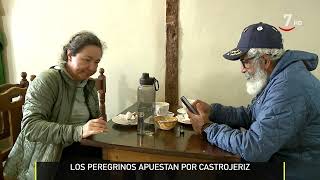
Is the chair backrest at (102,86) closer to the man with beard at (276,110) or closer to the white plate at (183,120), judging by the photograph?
the white plate at (183,120)

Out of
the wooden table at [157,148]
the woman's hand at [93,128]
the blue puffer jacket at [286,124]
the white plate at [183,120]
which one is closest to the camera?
the blue puffer jacket at [286,124]

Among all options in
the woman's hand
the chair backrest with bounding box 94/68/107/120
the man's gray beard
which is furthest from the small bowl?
the chair backrest with bounding box 94/68/107/120

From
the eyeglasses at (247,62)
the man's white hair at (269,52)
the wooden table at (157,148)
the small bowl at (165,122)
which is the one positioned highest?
the man's white hair at (269,52)

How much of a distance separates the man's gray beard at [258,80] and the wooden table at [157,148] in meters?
0.29

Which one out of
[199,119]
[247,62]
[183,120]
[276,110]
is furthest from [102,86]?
[276,110]

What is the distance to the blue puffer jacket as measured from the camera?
3.82ft

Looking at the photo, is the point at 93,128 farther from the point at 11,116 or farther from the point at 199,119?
the point at 11,116

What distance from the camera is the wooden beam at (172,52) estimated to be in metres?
2.28

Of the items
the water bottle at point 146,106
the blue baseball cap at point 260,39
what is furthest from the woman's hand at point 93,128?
the blue baseball cap at point 260,39

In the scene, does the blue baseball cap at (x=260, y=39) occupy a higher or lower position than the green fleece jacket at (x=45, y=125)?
higher

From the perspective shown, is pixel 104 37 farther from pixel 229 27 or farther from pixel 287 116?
pixel 287 116

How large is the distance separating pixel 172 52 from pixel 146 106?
0.59 m

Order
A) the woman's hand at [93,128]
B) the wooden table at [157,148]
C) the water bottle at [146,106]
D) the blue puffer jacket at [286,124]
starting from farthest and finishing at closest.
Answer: the water bottle at [146,106] < the woman's hand at [93,128] < the wooden table at [157,148] < the blue puffer jacket at [286,124]

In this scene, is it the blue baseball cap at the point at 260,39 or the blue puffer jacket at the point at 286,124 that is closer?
the blue puffer jacket at the point at 286,124
